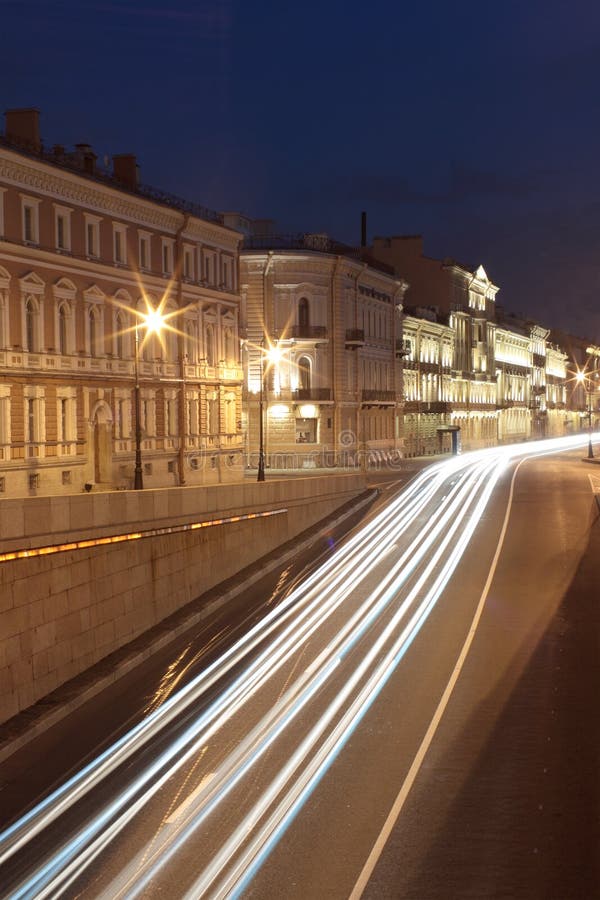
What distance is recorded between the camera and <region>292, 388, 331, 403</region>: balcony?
223 ft

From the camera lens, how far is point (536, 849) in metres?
12.6

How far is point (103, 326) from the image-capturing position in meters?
43.7

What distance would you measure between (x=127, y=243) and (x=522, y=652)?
93.8 ft

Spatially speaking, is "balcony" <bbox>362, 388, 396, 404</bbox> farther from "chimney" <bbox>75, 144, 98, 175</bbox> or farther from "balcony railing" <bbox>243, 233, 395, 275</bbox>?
"chimney" <bbox>75, 144, 98, 175</bbox>

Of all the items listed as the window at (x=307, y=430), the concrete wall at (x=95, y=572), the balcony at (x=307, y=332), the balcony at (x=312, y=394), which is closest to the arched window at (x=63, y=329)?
the concrete wall at (x=95, y=572)

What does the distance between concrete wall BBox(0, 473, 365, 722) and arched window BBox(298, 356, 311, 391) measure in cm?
3694

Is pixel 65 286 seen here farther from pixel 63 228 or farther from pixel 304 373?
pixel 304 373

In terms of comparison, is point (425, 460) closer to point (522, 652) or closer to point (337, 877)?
point (522, 652)

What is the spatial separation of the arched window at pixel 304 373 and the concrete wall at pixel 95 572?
3694 centimetres

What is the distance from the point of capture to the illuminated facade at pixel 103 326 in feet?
124

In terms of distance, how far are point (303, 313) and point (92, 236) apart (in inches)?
1035

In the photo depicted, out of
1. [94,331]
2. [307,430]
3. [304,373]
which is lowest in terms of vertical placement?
[307,430]

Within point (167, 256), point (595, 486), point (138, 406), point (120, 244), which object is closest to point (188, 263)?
point (167, 256)

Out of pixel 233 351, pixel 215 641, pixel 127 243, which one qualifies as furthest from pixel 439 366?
pixel 215 641
